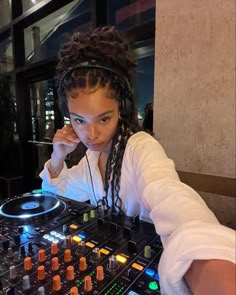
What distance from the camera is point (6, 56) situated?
3.32 meters

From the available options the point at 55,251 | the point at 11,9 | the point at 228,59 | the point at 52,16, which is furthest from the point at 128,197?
the point at 11,9

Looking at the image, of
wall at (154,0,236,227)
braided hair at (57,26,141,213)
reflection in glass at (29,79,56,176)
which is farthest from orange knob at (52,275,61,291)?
reflection in glass at (29,79,56,176)

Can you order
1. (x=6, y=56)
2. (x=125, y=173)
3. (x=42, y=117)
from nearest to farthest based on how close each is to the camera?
(x=125, y=173)
(x=42, y=117)
(x=6, y=56)

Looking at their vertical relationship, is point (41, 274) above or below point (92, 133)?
below

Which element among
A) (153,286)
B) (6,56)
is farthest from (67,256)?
(6,56)

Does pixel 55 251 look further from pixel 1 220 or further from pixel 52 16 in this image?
pixel 52 16

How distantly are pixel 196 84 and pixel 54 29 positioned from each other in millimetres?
2083

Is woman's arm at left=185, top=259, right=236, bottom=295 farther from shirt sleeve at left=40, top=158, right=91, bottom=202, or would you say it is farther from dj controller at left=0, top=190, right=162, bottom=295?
shirt sleeve at left=40, top=158, right=91, bottom=202

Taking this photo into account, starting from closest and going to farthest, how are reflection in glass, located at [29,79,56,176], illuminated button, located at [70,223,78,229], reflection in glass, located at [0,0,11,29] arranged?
illuminated button, located at [70,223,78,229] → reflection in glass, located at [29,79,56,176] → reflection in glass, located at [0,0,11,29]

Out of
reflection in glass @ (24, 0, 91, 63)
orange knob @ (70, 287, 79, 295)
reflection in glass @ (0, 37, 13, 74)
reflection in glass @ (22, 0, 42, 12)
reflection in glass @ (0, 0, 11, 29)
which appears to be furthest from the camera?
reflection in glass @ (0, 37, 13, 74)

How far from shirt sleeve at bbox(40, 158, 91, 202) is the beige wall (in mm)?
501

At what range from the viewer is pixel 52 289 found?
19.7 inches

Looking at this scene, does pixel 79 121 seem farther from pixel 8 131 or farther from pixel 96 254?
pixel 8 131

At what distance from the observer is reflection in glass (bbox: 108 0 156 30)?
5.46ft
